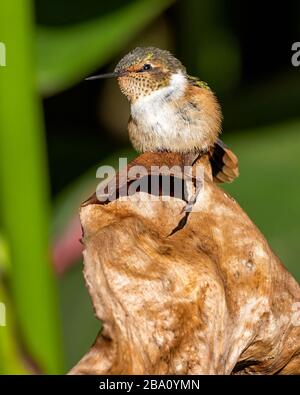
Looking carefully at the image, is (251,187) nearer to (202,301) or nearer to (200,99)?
(200,99)

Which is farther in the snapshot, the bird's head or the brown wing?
the bird's head

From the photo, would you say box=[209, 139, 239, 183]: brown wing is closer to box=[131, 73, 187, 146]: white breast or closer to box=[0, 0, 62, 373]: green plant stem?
box=[131, 73, 187, 146]: white breast

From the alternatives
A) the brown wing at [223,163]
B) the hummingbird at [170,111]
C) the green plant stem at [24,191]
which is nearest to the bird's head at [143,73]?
the hummingbird at [170,111]

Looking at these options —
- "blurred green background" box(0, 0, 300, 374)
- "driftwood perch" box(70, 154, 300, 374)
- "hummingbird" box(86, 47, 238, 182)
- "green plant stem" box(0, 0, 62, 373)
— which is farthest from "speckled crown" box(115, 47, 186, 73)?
"driftwood perch" box(70, 154, 300, 374)

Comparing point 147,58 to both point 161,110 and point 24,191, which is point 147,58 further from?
point 24,191

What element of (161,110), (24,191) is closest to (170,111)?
(161,110)

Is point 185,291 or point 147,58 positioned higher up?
point 147,58

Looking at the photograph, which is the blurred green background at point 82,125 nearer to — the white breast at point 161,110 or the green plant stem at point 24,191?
the green plant stem at point 24,191

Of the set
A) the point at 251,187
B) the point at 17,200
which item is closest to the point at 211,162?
the point at 17,200
